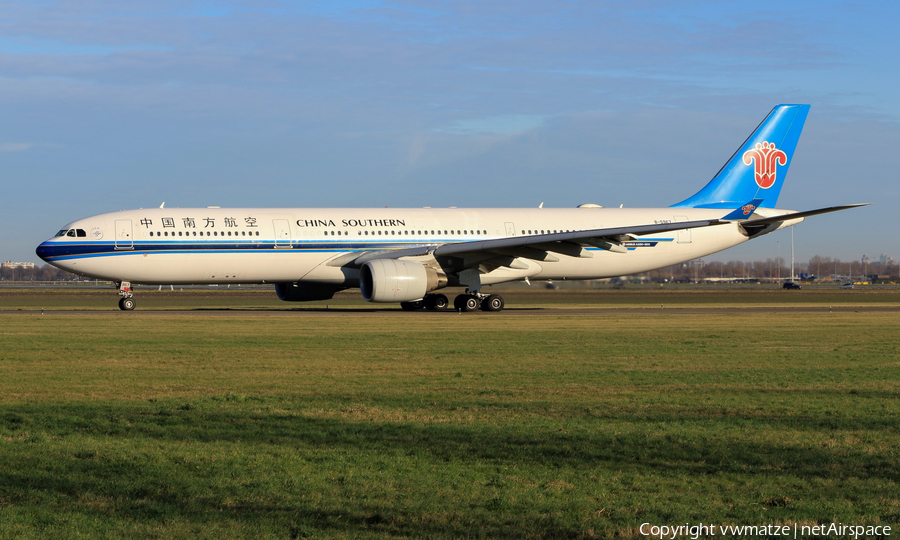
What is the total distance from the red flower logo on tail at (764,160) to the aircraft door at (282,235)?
66.4ft

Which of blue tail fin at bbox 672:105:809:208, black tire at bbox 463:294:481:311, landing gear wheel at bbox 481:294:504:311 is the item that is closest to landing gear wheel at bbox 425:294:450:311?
black tire at bbox 463:294:481:311

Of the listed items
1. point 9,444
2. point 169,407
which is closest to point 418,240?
point 169,407

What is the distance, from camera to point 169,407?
10.5m

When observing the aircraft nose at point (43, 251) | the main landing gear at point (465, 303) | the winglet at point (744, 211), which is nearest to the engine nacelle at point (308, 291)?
the main landing gear at point (465, 303)

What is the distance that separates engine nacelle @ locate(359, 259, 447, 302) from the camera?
96.3 feet

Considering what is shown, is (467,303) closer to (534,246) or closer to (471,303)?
(471,303)

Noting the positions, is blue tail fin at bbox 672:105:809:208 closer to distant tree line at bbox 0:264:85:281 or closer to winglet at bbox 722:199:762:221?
winglet at bbox 722:199:762:221

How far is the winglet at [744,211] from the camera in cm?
3816

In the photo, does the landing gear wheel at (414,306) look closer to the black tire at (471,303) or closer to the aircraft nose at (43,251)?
the black tire at (471,303)

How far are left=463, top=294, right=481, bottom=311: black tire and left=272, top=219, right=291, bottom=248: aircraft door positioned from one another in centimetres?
701

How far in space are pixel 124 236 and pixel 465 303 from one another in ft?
41.9

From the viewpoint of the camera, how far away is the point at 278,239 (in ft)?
106

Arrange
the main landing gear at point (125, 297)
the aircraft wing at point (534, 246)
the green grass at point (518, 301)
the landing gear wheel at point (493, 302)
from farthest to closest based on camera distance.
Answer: the green grass at point (518, 301) < the landing gear wheel at point (493, 302) < the main landing gear at point (125, 297) < the aircraft wing at point (534, 246)

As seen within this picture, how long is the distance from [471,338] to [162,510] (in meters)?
14.8
